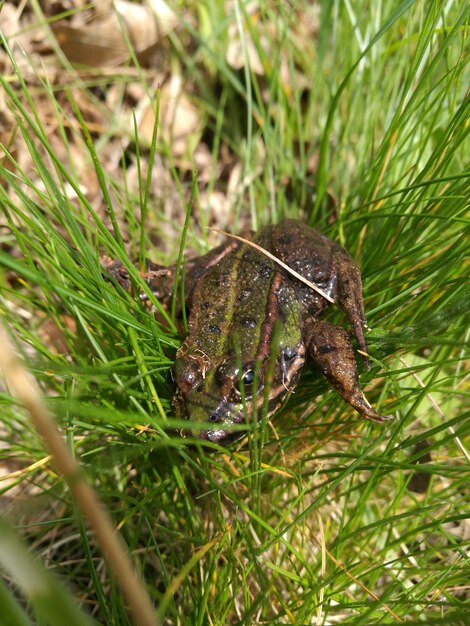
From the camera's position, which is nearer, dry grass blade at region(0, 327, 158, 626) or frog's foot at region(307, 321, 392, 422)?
dry grass blade at region(0, 327, 158, 626)

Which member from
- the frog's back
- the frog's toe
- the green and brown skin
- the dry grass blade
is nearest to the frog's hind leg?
the green and brown skin

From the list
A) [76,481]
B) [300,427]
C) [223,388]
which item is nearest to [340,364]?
[300,427]

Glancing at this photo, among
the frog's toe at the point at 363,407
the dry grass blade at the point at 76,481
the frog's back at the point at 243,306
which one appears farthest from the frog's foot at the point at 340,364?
the dry grass blade at the point at 76,481

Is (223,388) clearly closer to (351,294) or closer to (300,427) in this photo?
(300,427)

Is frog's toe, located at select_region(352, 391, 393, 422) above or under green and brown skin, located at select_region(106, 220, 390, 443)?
under

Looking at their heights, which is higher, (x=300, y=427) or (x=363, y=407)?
(x=363, y=407)

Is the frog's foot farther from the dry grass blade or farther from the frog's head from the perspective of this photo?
the dry grass blade

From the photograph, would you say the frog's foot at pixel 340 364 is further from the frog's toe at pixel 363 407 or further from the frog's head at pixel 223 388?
the frog's head at pixel 223 388
